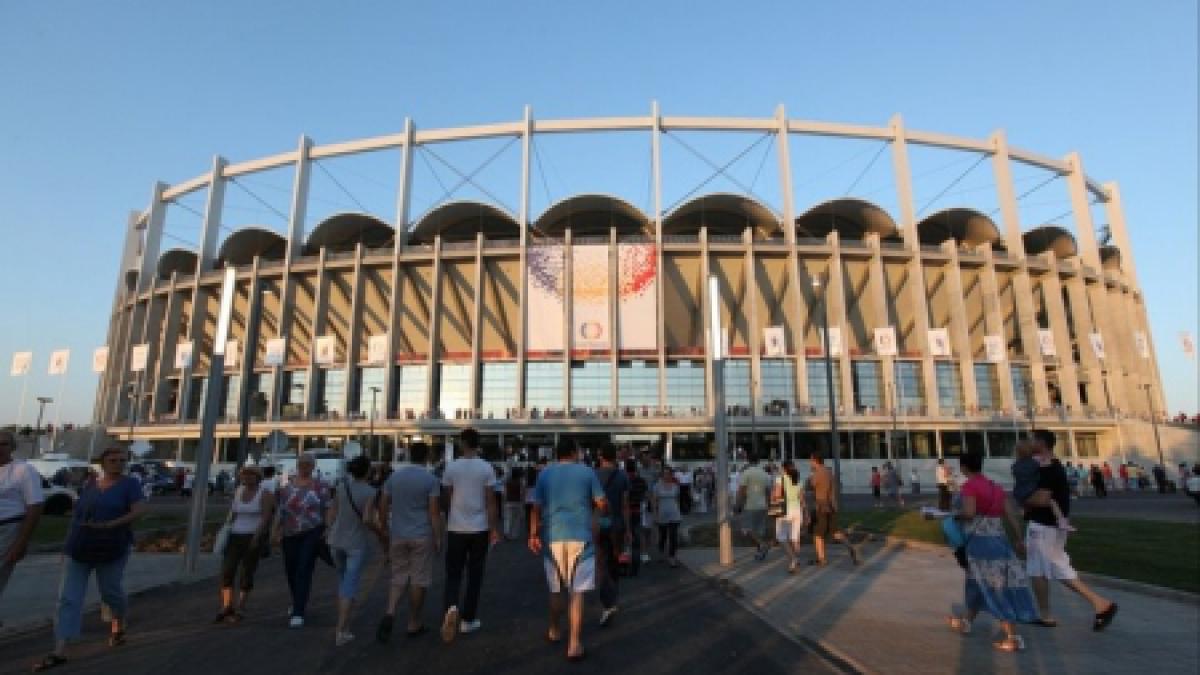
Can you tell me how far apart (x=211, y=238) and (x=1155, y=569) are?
5240cm

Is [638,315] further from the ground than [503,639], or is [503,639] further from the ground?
[638,315]

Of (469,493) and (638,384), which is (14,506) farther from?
(638,384)

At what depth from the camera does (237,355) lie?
43.7m

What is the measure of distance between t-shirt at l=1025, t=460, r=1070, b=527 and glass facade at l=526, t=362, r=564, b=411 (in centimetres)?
3523

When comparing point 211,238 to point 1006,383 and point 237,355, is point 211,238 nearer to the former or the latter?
point 237,355

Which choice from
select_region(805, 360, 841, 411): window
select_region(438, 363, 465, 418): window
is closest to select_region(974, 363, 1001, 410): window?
select_region(805, 360, 841, 411): window

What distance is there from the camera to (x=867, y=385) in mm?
41406

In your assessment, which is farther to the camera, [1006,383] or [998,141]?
[998,141]

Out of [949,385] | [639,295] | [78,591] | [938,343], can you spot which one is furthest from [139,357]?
[949,385]

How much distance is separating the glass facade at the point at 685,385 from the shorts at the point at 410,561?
3508 cm

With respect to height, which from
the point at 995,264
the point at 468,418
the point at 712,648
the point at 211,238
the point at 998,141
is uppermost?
the point at 998,141

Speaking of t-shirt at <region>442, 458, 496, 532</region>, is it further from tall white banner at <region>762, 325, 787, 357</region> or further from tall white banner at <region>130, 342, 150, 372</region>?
tall white banner at <region>130, 342, 150, 372</region>

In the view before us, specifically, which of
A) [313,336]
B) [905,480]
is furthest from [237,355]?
[905,480]

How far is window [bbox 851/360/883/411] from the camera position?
4094 cm
